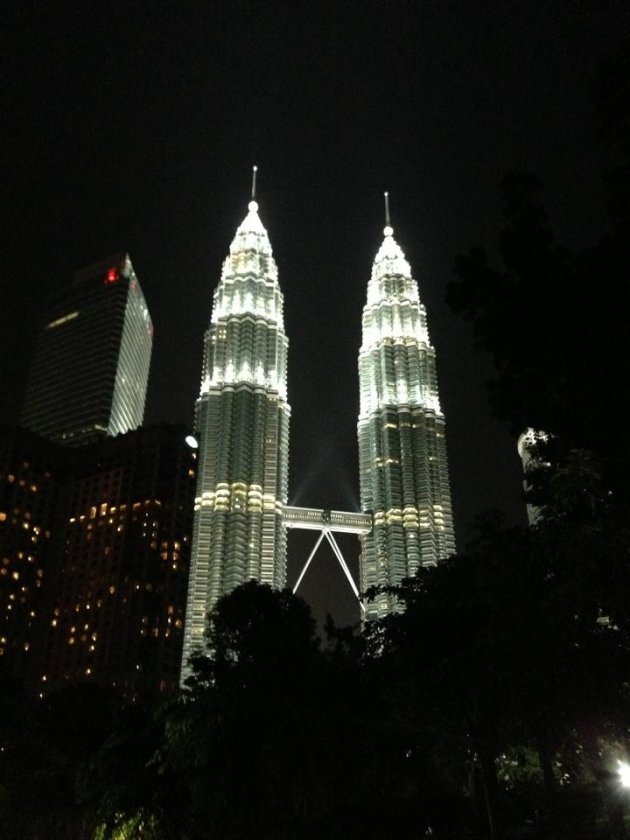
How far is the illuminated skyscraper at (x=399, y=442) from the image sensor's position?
493 feet

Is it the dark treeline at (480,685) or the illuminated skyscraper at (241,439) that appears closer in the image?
the dark treeline at (480,685)

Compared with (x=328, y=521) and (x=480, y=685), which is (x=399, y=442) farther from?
(x=480, y=685)

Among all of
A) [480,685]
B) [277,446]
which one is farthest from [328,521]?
[480,685]

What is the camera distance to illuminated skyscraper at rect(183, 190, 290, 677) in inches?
5512

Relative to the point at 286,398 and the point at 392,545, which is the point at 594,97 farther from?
the point at 286,398

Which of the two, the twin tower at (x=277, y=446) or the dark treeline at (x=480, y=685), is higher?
the twin tower at (x=277, y=446)

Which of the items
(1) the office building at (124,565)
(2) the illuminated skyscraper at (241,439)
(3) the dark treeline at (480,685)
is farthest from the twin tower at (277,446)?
(3) the dark treeline at (480,685)

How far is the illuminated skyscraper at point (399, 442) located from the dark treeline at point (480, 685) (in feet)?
342

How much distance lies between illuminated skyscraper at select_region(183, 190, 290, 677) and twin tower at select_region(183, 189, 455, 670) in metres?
0.23

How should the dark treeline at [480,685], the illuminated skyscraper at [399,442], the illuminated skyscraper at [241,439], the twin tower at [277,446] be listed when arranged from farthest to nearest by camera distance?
the illuminated skyscraper at [399,442] → the twin tower at [277,446] → the illuminated skyscraper at [241,439] → the dark treeline at [480,685]

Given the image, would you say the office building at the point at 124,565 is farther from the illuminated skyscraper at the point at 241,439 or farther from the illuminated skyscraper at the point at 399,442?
the illuminated skyscraper at the point at 399,442

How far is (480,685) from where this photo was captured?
22688 millimetres

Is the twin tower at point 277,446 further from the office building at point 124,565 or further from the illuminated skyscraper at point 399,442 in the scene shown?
the office building at point 124,565

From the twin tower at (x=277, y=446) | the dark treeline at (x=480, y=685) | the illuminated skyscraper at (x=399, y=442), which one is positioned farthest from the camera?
the illuminated skyscraper at (x=399, y=442)
